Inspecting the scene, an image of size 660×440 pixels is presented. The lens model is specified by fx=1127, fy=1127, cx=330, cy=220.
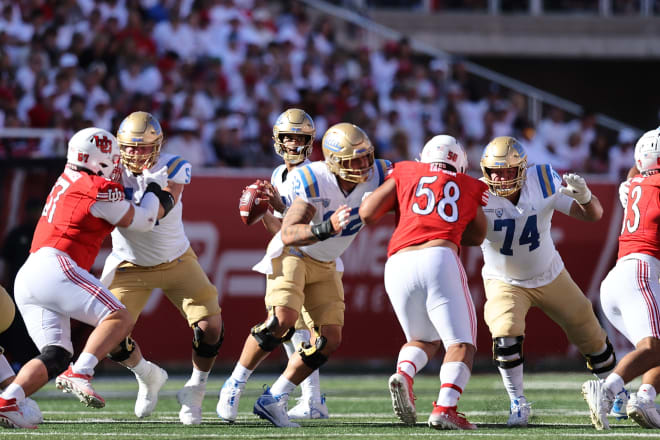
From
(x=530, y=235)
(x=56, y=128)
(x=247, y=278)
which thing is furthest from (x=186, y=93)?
(x=530, y=235)

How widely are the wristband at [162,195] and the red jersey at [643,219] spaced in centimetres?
264

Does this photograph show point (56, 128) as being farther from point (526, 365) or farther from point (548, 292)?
point (548, 292)

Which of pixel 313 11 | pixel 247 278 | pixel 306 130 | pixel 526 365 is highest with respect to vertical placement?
pixel 313 11

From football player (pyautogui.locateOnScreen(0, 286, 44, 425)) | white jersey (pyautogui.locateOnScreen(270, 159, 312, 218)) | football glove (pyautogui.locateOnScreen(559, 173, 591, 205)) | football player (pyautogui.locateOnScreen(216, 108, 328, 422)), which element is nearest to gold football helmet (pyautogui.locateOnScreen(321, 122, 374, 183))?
white jersey (pyautogui.locateOnScreen(270, 159, 312, 218))

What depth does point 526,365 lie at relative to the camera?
452 inches

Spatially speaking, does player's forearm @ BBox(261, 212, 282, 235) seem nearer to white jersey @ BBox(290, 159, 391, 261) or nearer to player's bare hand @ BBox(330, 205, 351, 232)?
white jersey @ BBox(290, 159, 391, 261)

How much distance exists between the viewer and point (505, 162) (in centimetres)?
655

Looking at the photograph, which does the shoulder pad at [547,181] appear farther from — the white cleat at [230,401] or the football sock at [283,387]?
the white cleat at [230,401]

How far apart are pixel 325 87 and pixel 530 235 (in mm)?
7584

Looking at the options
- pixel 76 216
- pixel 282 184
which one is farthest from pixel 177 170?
pixel 76 216

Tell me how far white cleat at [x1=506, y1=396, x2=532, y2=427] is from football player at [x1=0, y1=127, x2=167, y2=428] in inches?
87.8

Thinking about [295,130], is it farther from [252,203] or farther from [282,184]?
[252,203]

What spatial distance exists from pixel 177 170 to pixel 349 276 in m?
4.40

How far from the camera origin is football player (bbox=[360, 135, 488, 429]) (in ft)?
19.2
